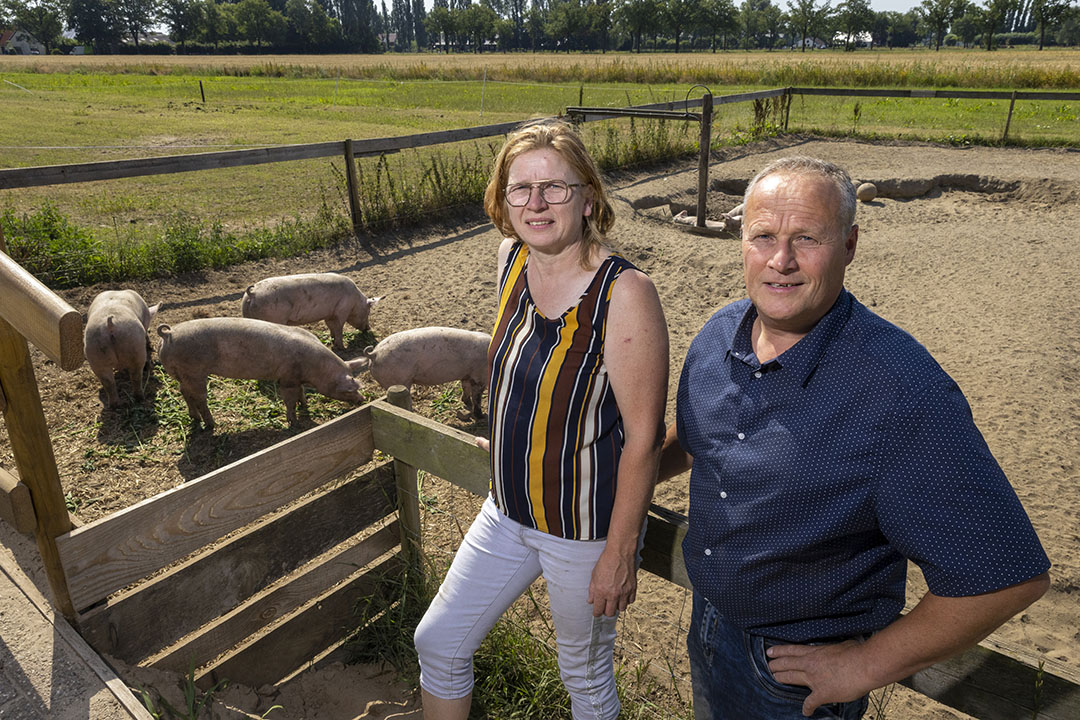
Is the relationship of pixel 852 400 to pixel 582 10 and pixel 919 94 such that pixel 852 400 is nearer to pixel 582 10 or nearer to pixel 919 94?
pixel 919 94

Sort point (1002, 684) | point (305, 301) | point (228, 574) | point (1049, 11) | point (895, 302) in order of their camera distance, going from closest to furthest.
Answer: point (1002, 684) → point (228, 574) → point (305, 301) → point (895, 302) → point (1049, 11)

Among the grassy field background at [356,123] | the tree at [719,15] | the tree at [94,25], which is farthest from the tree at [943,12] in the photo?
the tree at [94,25]

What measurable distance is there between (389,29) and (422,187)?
176 m

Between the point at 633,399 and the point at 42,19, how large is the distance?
115 meters

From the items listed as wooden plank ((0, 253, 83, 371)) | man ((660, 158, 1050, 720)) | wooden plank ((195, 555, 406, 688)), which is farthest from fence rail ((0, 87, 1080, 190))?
man ((660, 158, 1050, 720))

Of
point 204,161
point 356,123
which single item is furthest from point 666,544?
point 356,123

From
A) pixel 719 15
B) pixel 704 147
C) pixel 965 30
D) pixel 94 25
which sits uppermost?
pixel 719 15

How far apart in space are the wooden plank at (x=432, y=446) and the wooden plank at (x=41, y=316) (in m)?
1.28

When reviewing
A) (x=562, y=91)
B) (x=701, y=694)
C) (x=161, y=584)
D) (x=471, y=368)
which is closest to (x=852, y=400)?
(x=701, y=694)

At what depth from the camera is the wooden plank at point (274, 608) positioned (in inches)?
102

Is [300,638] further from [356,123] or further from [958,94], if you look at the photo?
[356,123]

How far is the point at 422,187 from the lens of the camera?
10.6 metres

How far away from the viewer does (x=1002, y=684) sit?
1.66 m

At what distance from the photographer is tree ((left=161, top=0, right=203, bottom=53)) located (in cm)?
9350
